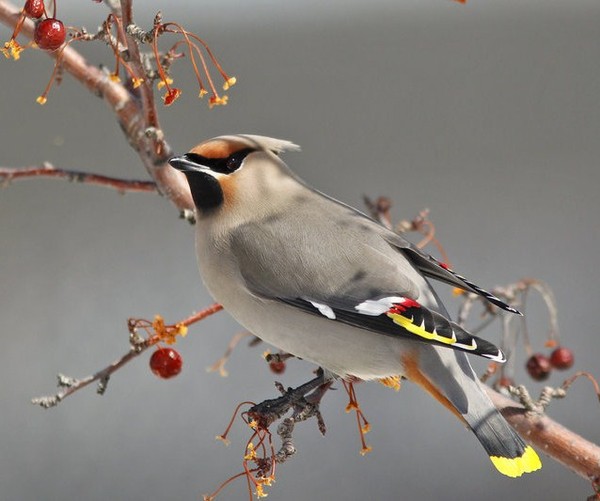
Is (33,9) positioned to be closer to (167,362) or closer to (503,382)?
(167,362)

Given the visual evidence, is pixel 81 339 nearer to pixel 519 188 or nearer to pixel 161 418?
pixel 161 418

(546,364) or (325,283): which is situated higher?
(546,364)

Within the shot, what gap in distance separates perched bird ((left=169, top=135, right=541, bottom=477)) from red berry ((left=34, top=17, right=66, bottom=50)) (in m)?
0.27

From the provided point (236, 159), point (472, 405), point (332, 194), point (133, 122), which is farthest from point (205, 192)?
point (332, 194)

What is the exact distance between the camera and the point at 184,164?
1818mm

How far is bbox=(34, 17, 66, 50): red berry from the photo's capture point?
5.76 ft

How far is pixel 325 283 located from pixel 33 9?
26.5 inches

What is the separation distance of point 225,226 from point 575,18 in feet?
7.41

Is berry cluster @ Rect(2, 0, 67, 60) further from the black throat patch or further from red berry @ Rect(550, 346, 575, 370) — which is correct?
red berry @ Rect(550, 346, 575, 370)

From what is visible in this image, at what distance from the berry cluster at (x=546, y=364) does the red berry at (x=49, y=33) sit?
1487mm

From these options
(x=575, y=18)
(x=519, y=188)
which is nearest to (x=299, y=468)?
(x=519, y=188)

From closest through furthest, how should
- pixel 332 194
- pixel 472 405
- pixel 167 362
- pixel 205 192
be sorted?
1. pixel 472 405
2. pixel 205 192
3. pixel 167 362
4. pixel 332 194

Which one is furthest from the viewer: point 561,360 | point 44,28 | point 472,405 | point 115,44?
point 561,360

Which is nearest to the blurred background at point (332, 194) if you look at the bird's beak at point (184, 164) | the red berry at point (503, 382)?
the red berry at point (503, 382)
